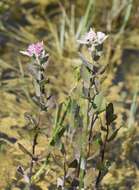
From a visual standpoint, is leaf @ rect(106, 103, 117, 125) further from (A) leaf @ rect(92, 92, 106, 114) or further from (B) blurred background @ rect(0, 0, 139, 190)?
(B) blurred background @ rect(0, 0, 139, 190)

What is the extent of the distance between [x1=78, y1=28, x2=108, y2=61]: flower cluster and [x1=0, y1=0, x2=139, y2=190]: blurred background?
608 millimetres

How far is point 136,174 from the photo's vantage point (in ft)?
6.54

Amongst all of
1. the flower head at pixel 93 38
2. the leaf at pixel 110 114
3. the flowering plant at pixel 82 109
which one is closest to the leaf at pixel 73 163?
the flowering plant at pixel 82 109

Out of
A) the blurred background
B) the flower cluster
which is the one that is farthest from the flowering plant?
the blurred background

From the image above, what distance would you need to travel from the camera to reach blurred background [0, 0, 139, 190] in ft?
6.57

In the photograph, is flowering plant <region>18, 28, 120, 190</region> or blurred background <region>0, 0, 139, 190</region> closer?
flowering plant <region>18, 28, 120, 190</region>

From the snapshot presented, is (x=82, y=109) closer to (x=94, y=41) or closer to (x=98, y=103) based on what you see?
(x=98, y=103)

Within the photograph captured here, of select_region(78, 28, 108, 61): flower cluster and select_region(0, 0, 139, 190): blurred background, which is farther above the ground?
select_region(0, 0, 139, 190): blurred background

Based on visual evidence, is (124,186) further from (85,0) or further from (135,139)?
(85,0)

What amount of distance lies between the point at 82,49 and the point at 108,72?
197mm

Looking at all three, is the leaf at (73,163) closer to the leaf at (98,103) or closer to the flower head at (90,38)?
the leaf at (98,103)

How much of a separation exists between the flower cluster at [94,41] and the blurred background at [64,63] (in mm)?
608

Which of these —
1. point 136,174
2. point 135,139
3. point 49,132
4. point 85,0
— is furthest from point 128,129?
point 85,0

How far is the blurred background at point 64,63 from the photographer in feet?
6.57
